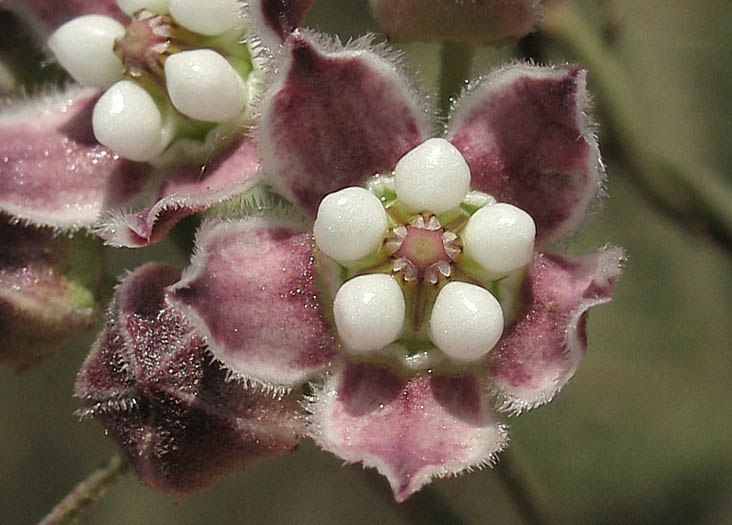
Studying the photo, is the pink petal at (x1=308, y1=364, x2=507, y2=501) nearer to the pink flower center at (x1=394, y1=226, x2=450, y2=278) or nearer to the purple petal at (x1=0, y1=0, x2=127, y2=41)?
the pink flower center at (x1=394, y1=226, x2=450, y2=278)

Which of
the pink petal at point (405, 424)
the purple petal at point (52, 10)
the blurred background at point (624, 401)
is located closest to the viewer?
the pink petal at point (405, 424)

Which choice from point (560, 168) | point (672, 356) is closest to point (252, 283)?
point (560, 168)

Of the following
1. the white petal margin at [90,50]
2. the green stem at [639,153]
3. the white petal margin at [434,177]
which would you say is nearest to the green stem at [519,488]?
the white petal margin at [434,177]

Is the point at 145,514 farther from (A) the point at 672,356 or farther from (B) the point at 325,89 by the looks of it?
(B) the point at 325,89

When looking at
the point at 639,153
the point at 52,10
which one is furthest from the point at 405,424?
the point at 639,153

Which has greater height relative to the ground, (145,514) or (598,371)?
(598,371)

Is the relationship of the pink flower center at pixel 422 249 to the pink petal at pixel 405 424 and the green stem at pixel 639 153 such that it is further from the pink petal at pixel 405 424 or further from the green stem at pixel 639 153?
the green stem at pixel 639 153
